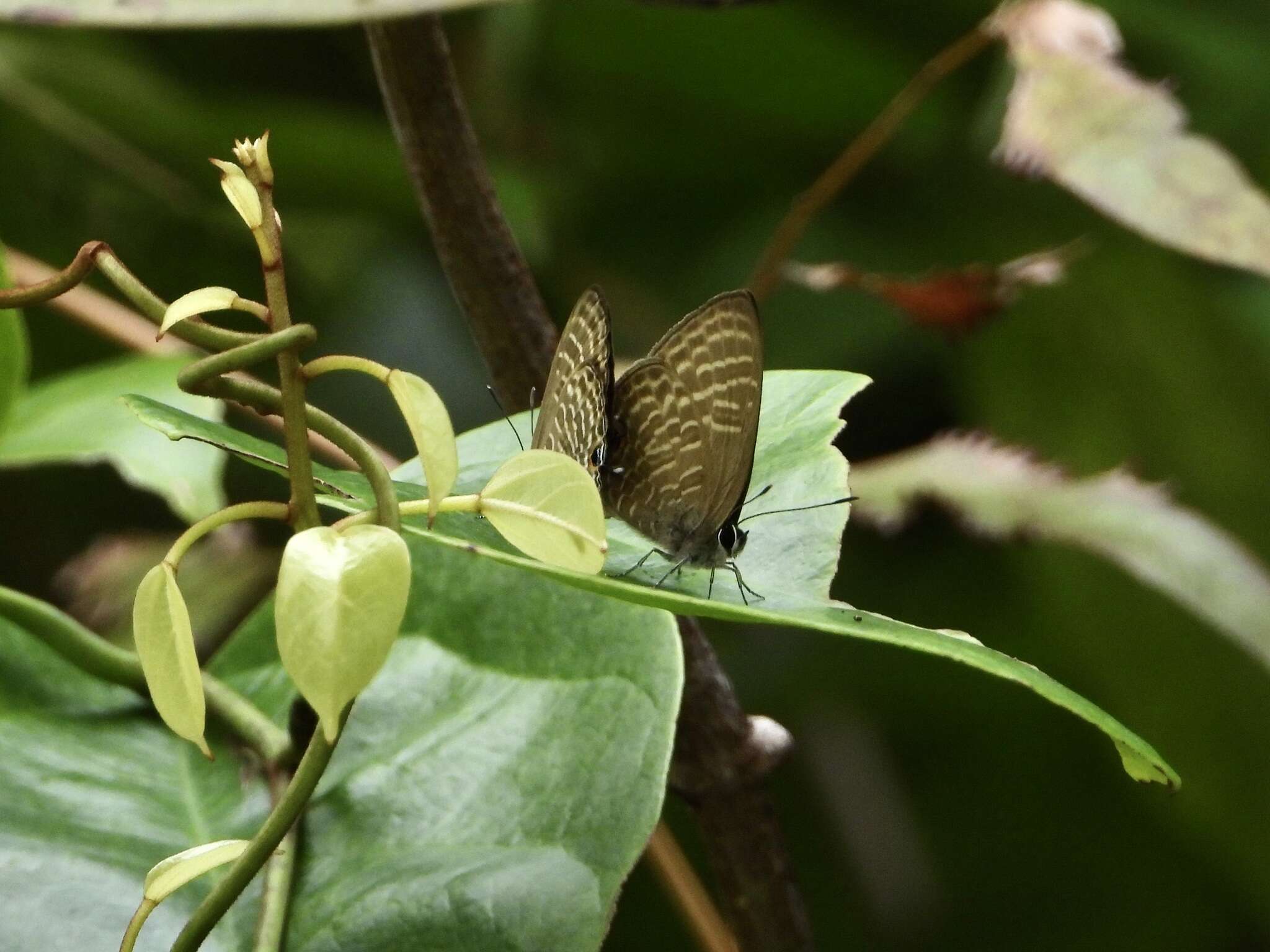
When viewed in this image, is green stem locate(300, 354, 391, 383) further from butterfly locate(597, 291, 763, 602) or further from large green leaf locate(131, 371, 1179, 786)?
butterfly locate(597, 291, 763, 602)

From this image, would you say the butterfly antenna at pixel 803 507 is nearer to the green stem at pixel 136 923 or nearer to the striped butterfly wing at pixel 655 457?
the striped butterfly wing at pixel 655 457

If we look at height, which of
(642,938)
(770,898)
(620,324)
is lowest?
(642,938)

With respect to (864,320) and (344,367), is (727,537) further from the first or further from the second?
(864,320)

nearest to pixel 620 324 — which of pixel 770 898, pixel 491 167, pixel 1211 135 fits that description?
pixel 491 167

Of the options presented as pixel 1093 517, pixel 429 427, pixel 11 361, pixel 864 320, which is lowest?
pixel 864 320

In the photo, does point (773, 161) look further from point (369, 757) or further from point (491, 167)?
point (369, 757)

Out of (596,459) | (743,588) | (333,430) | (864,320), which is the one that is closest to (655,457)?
(596,459)
